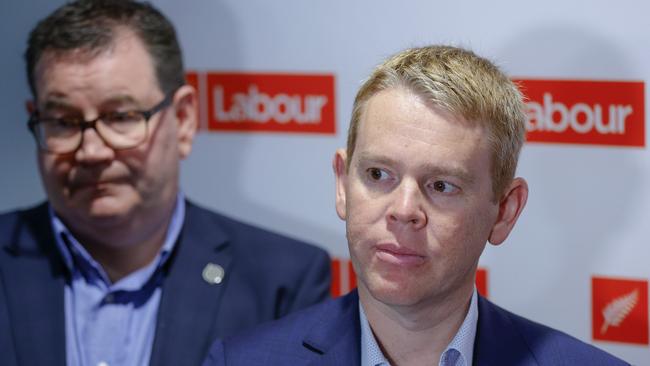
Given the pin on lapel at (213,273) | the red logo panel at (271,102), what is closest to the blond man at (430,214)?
the pin on lapel at (213,273)

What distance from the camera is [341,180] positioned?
7.57 ft

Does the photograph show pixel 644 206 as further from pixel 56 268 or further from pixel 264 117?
pixel 56 268

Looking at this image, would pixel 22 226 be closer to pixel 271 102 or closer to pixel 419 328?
pixel 271 102

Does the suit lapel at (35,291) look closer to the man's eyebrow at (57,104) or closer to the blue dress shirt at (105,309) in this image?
the blue dress shirt at (105,309)

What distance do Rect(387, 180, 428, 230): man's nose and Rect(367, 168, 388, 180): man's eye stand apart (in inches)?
1.6

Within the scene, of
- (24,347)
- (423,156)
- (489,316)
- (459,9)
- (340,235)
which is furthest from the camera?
(340,235)

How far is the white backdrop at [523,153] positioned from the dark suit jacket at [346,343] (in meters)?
0.91

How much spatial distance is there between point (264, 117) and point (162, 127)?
2.06ft

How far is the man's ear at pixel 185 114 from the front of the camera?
3.21 m

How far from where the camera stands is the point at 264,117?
12.1 ft

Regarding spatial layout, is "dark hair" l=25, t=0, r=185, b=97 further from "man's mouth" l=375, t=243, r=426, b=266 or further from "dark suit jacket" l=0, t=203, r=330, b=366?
"man's mouth" l=375, t=243, r=426, b=266

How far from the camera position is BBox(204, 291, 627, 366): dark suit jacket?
7.34 feet

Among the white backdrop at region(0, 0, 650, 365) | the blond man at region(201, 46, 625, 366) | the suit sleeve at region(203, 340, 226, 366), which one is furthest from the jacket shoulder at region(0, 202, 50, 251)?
the blond man at region(201, 46, 625, 366)

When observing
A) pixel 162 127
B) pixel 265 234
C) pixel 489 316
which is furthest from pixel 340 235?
pixel 489 316
